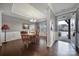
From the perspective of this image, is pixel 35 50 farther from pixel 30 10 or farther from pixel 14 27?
pixel 30 10

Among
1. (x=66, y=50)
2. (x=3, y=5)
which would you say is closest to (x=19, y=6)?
(x=3, y=5)

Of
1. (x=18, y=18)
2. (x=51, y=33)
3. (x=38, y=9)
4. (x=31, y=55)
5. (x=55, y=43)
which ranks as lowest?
(x=31, y=55)

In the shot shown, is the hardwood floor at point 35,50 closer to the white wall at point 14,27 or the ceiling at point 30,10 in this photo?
the white wall at point 14,27

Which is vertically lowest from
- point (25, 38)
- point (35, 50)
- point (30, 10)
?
point (35, 50)

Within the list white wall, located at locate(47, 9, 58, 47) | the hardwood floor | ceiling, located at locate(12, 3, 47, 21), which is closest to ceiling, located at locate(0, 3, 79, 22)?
ceiling, located at locate(12, 3, 47, 21)

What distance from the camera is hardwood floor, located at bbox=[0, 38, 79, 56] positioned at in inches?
94.5

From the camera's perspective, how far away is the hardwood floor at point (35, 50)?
240cm

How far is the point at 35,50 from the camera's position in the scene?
245 cm

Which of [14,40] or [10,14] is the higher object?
[10,14]

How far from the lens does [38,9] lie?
2.44m

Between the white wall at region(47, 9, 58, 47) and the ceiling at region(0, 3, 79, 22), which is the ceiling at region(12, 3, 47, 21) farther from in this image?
the white wall at region(47, 9, 58, 47)

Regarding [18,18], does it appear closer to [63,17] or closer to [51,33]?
[51,33]

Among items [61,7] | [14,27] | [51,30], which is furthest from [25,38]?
[61,7]

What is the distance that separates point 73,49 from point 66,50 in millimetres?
161
